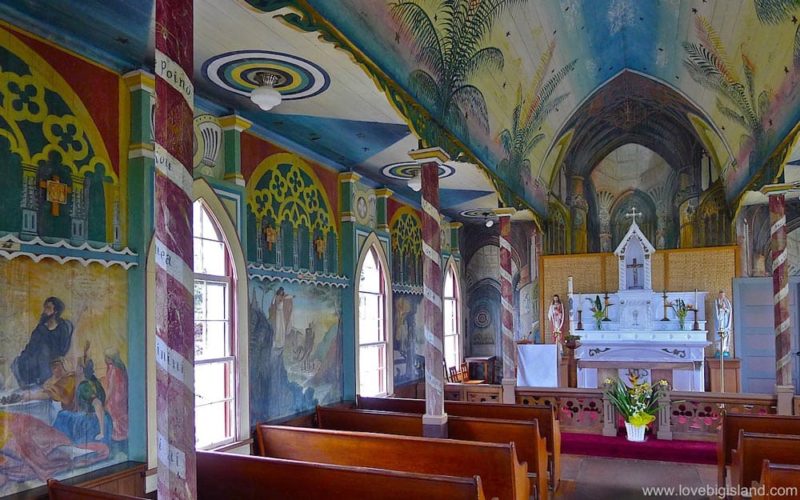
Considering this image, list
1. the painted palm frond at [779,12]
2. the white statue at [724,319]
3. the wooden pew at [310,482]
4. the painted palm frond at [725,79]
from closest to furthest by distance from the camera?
the wooden pew at [310,482] < the painted palm frond at [779,12] < the painted palm frond at [725,79] < the white statue at [724,319]

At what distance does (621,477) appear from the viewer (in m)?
7.55

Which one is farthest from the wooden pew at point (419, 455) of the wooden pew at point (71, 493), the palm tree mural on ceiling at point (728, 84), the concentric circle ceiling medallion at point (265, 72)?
the palm tree mural on ceiling at point (728, 84)

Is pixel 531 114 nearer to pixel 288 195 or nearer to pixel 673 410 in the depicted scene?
pixel 288 195

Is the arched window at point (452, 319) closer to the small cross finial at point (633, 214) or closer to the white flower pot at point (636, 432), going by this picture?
the small cross finial at point (633, 214)

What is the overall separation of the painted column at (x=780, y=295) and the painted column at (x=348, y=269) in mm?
5903

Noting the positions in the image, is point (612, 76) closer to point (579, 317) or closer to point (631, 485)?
point (579, 317)

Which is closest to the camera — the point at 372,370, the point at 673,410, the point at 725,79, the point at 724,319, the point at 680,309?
the point at 725,79

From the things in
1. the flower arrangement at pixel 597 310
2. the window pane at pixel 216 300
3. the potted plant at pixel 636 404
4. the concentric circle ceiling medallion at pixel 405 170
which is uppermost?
the concentric circle ceiling medallion at pixel 405 170

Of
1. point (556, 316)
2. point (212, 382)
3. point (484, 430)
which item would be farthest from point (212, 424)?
point (556, 316)

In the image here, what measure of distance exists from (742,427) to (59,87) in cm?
735

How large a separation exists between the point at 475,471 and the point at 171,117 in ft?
12.0

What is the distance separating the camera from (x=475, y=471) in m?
5.31

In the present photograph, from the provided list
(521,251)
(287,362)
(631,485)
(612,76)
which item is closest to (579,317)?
(521,251)

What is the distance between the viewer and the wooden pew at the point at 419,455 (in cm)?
521
